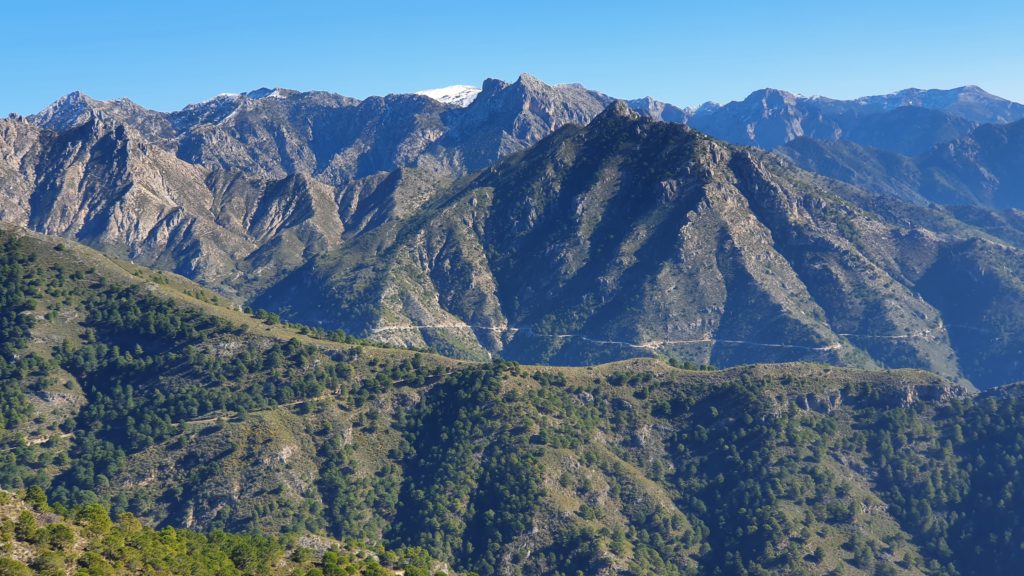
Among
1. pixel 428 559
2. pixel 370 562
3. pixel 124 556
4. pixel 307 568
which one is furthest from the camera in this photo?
pixel 428 559

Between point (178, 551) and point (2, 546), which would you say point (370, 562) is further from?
point (2, 546)

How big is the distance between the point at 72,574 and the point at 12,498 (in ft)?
74.2

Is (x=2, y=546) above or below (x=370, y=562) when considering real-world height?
above

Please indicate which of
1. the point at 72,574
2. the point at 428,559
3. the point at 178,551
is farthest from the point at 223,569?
the point at 428,559

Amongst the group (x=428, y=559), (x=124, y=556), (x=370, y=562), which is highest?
(x=124, y=556)

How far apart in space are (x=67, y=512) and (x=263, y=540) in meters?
35.7

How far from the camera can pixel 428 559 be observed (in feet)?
650

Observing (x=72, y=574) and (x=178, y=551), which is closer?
(x=72, y=574)

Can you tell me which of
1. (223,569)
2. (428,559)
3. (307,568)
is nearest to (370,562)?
(307,568)

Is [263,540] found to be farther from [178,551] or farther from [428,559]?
[428,559]

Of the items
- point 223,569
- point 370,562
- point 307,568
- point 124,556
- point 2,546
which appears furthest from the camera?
point 370,562

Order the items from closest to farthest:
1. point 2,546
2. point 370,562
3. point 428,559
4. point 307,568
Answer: point 2,546 < point 307,568 < point 370,562 < point 428,559

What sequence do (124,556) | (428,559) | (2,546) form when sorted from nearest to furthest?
(2,546)
(124,556)
(428,559)

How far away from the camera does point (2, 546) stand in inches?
4518
